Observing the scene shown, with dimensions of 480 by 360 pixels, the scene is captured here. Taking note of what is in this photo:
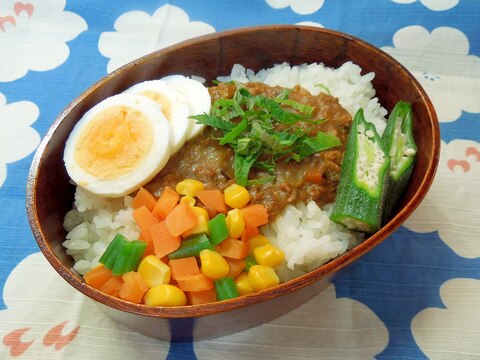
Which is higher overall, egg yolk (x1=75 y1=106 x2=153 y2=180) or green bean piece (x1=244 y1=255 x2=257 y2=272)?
egg yolk (x1=75 y1=106 x2=153 y2=180)

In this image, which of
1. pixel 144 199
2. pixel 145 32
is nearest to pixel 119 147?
pixel 144 199

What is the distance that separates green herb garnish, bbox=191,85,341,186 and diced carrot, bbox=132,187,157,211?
1.21ft

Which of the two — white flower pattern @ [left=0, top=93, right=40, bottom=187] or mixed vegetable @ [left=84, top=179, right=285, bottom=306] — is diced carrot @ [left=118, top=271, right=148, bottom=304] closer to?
mixed vegetable @ [left=84, top=179, right=285, bottom=306]

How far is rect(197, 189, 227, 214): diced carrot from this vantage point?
1995mm

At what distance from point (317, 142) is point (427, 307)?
2.83 feet

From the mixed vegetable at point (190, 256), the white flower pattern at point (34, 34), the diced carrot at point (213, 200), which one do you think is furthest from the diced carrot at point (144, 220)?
the white flower pattern at point (34, 34)

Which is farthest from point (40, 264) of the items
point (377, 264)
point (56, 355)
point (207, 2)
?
point (207, 2)

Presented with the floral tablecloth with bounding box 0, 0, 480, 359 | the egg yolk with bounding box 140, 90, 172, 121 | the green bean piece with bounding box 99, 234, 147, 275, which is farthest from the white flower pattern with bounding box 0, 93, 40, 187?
the green bean piece with bounding box 99, 234, 147, 275

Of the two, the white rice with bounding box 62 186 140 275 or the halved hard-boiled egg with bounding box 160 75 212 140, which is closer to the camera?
the white rice with bounding box 62 186 140 275

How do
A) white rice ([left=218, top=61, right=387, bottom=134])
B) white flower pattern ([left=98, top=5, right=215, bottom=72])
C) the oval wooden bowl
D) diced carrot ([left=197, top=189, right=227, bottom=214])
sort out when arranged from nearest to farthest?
the oval wooden bowl
diced carrot ([left=197, top=189, right=227, bottom=214])
white rice ([left=218, top=61, right=387, bottom=134])
white flower pattern ([left=98, top=5, right=215, bottom=72])

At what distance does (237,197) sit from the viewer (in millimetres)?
1988

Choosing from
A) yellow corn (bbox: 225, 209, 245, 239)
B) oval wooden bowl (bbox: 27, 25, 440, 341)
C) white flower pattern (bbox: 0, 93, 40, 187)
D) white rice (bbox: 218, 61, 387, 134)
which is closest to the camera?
oval wooden bowl (bbox: 27, 25, 440, 341)

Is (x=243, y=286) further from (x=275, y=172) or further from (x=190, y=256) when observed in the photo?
(x=275, y=172)

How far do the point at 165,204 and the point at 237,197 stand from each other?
291 millimetres
